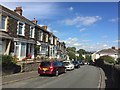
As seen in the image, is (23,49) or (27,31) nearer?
(23,49)

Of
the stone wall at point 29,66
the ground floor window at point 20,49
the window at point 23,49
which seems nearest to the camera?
the stone wall at point 29,66

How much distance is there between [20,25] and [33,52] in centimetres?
745

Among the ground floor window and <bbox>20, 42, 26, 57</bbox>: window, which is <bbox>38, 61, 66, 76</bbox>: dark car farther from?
<bbox>20, 42, 26, 57</bbox>: window

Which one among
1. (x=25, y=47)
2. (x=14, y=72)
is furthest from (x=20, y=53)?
(x=14, y=72)

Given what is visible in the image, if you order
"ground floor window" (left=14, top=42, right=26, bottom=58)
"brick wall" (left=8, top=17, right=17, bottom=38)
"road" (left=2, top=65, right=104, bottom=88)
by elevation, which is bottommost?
"road" (left=2, top=65, right=104, bottom=88)

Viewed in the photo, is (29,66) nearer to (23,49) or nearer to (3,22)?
(23,49)

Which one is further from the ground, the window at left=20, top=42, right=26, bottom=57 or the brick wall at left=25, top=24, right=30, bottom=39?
the brick wall at left=25, top=24, right=30, bottom=39

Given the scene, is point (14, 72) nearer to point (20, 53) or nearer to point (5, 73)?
point (5, 73)

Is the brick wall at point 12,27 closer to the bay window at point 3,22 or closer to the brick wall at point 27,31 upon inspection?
the bay window at point 3,22

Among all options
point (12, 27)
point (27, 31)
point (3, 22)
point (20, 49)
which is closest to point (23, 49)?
point (20, 49)

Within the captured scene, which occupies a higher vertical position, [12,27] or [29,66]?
[12,27]

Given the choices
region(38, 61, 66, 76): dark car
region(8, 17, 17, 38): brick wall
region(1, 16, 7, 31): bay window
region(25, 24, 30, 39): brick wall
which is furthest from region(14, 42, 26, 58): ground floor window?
region(38, 61, 66, 76): dark car

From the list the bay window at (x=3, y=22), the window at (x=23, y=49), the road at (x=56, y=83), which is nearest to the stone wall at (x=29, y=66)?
the window at (x=23, y=49)

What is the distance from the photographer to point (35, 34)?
3922cm
